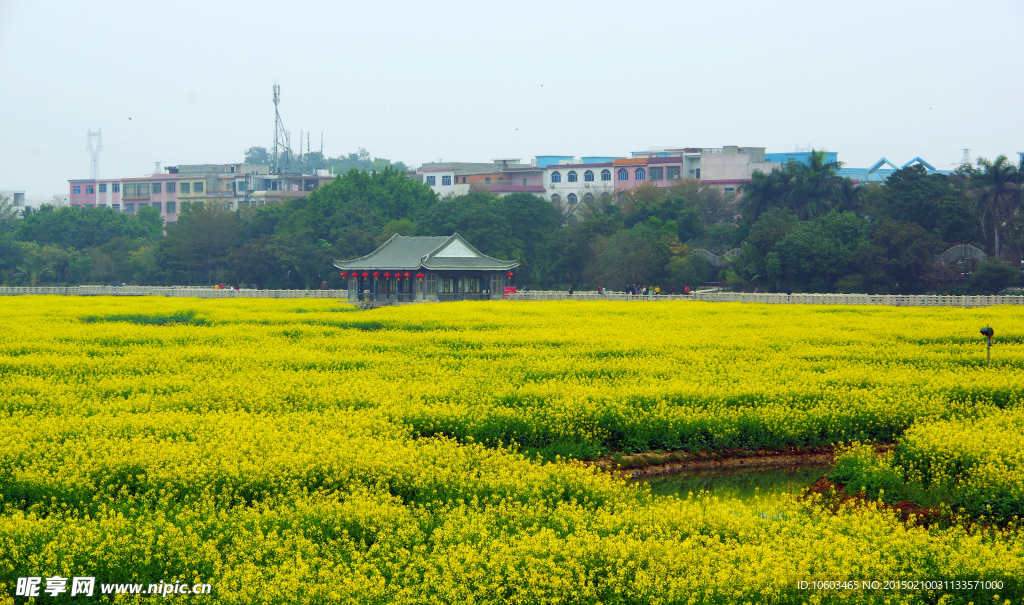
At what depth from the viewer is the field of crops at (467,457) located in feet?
33.1

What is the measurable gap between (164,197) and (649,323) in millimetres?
102735

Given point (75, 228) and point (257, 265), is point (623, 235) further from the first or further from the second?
point (75, 228)

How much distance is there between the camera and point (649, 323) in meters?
37.7

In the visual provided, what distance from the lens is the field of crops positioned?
10.1 m

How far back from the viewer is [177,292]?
7312 centimetres

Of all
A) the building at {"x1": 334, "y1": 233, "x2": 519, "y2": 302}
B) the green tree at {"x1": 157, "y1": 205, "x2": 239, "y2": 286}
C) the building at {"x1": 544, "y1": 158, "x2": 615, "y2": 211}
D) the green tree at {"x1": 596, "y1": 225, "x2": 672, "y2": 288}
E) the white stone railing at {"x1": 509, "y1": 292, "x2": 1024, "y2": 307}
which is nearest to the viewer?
the white stone railing at {"x1": 509, "y1": 292, "x2": 1024, "y2": 307}

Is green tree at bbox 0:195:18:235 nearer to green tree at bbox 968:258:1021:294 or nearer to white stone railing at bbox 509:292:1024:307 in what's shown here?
white stone railing at bbox 509:292:1024:307

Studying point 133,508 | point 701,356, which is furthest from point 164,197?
point 133,508

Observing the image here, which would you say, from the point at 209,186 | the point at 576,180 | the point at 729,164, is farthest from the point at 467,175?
the point at 209,186

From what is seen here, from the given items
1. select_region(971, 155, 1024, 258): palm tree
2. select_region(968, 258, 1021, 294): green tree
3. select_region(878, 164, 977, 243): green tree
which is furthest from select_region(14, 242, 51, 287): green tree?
select_region(971, 155, 1024, 258): palm tree

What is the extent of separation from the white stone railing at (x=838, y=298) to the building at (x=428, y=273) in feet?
17.5

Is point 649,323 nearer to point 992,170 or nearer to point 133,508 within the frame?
point 133,508

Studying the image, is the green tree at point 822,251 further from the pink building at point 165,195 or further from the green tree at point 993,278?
the pink building at point 165,195

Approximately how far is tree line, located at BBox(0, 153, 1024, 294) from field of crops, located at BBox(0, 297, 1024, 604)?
97.3 feet
